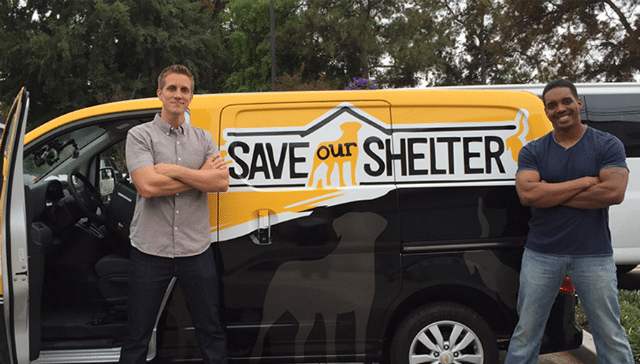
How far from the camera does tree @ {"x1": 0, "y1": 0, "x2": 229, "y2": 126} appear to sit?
21.5 meters

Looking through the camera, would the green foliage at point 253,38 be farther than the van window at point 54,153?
Yes

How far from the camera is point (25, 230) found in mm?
2566

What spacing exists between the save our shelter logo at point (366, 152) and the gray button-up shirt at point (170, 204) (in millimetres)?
230

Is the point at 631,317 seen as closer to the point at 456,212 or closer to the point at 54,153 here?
the point at 456,212

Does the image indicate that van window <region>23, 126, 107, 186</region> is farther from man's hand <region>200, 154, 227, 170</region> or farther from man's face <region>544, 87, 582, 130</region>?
A: man's face <region>544, 87, 582, 130</region>

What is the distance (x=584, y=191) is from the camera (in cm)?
268

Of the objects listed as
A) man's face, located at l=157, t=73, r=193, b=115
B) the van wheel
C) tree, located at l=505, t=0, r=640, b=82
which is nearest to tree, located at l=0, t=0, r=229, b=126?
tree, located at l=505, t=0, r=640, b=82

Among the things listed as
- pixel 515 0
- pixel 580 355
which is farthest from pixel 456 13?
pixel 580 355

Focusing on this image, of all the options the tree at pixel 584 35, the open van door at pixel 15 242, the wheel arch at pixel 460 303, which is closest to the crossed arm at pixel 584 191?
the wheel arch at pixel 460 303

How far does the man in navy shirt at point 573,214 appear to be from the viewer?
2.69 meters

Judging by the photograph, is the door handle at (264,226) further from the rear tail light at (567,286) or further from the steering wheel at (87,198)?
the rear tail light at (567,286)

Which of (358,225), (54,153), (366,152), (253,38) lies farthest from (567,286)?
(253,38)

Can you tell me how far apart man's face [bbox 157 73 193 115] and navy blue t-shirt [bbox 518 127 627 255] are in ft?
6.16

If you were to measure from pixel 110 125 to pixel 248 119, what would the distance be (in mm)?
892
